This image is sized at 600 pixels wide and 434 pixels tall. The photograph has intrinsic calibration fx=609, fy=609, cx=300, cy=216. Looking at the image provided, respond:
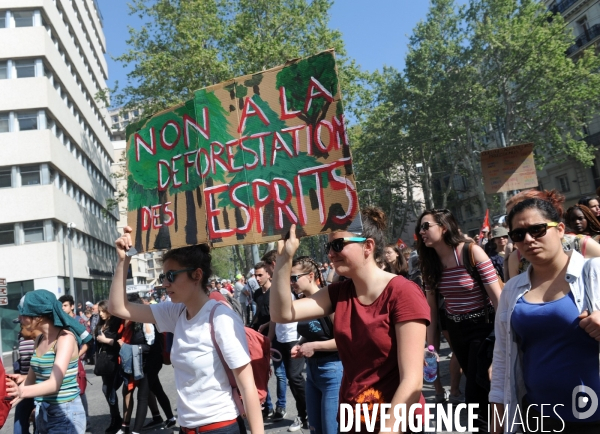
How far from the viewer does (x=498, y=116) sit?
116 feet

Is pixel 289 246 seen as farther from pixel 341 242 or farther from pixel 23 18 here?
pixel 23 18

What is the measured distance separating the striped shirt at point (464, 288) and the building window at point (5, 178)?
28.8m

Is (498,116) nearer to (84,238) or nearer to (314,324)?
(84,238)

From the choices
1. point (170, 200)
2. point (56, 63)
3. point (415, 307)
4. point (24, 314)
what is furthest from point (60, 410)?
point (56, 63)

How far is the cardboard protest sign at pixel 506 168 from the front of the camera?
1090 cm

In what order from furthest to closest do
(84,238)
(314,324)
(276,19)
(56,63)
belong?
(84,238), (56,63), (276,19), (314,324)

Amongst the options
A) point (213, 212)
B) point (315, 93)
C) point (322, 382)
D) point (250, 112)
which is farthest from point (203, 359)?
point (315, 93)

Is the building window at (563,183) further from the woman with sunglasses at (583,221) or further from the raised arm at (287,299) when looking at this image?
the raised arm at (287,299)

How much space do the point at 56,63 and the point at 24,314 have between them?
32089 millimetres

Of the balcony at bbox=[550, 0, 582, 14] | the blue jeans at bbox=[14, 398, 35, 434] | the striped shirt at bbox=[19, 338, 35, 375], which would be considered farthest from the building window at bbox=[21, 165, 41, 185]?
the balcony at bbox=[550, 0, 582, 14]

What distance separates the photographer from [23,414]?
5707 millimetres

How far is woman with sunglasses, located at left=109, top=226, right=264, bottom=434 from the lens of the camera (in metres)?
2.98

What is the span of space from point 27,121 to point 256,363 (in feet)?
99.8

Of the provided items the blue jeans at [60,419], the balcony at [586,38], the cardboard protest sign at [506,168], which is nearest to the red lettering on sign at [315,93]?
the blue jeans at [60,419]
